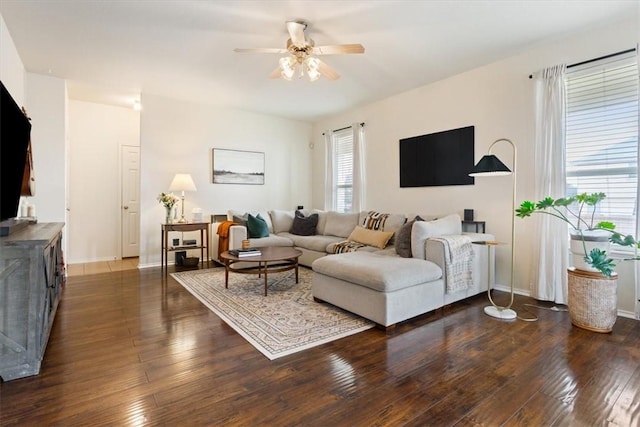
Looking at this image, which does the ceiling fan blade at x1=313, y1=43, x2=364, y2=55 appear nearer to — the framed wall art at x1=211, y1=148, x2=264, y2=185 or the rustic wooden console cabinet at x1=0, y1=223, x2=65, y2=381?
the rustic wooden console cabinet at x1=0, y1=223, x2=65, y2=381

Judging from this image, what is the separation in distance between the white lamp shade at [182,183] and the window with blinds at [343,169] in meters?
2.62

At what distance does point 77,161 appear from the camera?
5.39 metres

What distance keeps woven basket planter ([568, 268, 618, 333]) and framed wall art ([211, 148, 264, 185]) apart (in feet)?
16.4

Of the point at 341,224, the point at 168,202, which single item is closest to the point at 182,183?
the point at 168,202

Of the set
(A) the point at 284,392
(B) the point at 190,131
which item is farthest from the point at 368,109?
(A) the point at 284,392

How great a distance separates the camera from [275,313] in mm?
2918

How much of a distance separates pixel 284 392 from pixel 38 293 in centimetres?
160

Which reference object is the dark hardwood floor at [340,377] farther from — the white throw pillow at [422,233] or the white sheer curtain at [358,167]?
the white sheer curtain at [358,167]

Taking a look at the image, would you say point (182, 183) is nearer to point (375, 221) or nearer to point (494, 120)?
point (375, 221)

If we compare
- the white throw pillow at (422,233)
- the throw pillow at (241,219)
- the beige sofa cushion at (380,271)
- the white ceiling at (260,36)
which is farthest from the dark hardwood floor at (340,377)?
the white ceiling at (260,36)

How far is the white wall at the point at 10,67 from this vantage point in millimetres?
2947

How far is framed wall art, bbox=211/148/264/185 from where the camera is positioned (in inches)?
224

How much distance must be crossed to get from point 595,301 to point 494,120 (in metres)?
2.22

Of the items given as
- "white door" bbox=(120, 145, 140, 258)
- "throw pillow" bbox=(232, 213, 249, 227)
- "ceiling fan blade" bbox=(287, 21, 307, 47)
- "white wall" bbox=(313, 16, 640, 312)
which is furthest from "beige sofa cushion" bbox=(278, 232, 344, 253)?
"white door" bbox=(120, 145, 140, 258)
